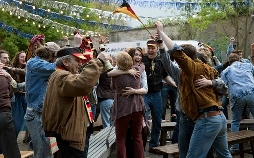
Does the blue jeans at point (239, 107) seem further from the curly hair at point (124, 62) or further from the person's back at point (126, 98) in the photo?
the curly hair at point (124, 62)

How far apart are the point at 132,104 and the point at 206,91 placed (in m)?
1.66

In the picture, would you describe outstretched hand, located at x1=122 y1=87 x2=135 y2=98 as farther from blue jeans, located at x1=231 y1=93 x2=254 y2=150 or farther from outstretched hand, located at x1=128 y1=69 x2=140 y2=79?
blue jeans, located at x1=231 y1=93 x2=254 y2=150

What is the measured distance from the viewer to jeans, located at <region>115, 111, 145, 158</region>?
6.12 meters

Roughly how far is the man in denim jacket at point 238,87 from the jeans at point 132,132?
8.18 feet

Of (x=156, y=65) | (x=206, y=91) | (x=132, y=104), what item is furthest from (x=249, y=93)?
(x=206, y=91)

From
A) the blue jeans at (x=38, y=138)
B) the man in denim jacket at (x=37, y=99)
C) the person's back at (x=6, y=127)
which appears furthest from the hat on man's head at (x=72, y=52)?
the person's back at (x=6, y=127)

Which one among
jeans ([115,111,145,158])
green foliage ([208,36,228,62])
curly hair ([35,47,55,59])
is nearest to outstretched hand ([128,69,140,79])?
jeans ([115,111,145,158])

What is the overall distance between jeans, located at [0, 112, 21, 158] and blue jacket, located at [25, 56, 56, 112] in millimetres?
A: 398

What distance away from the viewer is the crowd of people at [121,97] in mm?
4184

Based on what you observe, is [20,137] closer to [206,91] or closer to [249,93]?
[249,93]

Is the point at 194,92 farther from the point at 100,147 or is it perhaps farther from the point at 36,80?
the point at 100,147

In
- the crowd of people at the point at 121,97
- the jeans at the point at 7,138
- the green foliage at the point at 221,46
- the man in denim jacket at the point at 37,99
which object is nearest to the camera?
the crowd of people at the point at 121,97

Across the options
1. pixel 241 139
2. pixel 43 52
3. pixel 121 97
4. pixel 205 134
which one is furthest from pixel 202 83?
pixel 241 139

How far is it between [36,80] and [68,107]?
151cm
